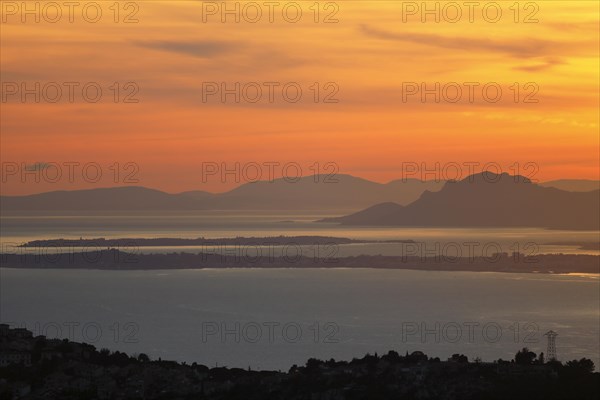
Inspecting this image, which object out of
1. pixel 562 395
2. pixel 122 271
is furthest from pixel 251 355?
pixel 122 271

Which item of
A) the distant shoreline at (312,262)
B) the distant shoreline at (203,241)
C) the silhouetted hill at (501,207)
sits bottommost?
the distant shoreline at (312,262)

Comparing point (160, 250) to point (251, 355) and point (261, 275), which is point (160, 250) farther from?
point (251, 355)

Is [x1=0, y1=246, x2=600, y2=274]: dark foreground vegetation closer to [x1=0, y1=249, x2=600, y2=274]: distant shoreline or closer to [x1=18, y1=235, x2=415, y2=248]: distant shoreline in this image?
[x1=0, y1=249, x2=600, y2=274]: distant shoreline

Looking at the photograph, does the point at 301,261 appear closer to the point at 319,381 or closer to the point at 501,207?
the point at 501,207

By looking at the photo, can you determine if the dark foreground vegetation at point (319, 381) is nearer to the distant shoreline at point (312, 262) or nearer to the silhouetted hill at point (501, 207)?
the distant shoreline at point (312, 262)

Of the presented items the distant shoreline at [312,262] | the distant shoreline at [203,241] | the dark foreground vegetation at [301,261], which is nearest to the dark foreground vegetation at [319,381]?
the distant shoreline at [312,262]

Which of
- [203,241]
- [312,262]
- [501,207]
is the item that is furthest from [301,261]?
[501,207]

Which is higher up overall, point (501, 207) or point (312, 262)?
point (501, 207)
